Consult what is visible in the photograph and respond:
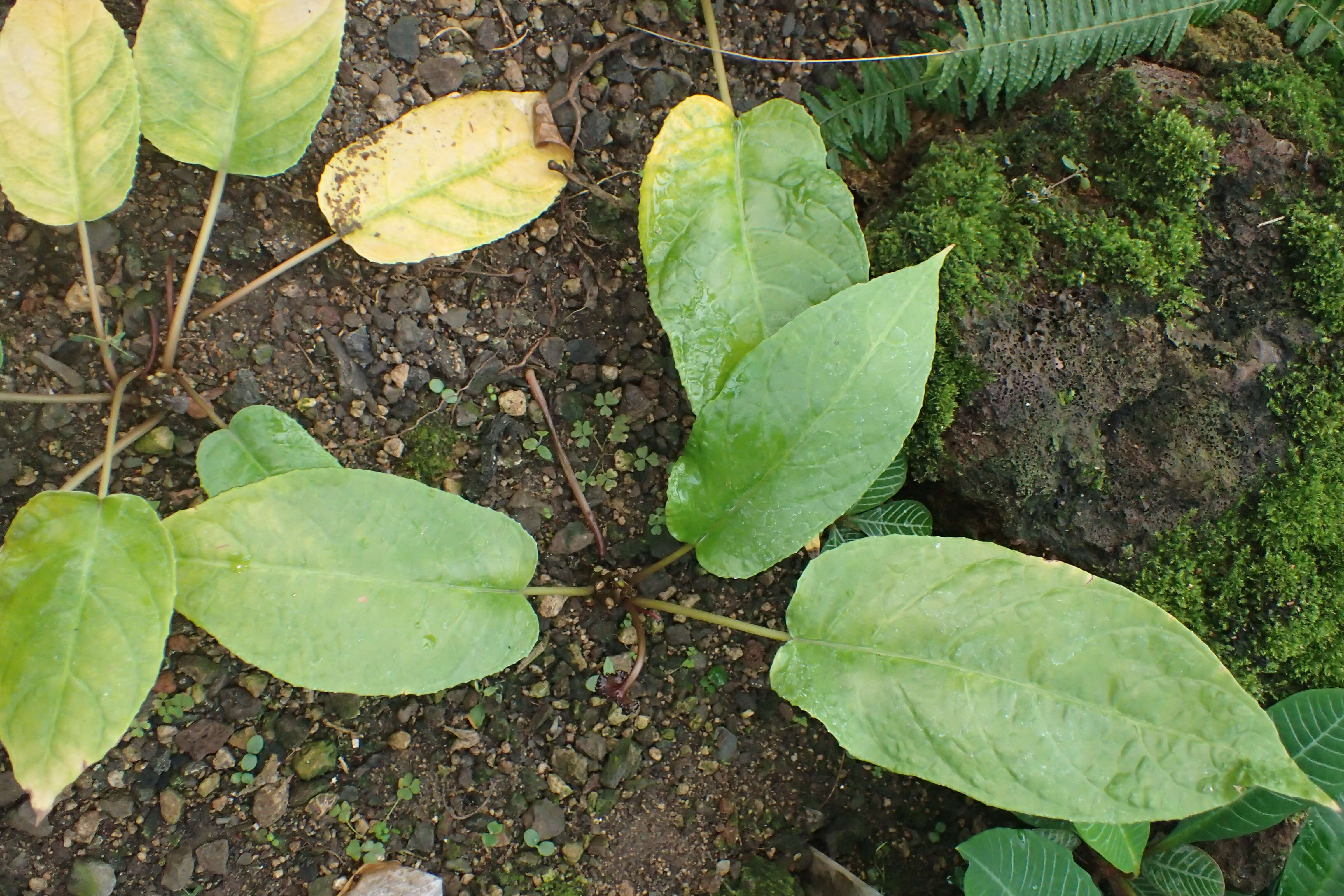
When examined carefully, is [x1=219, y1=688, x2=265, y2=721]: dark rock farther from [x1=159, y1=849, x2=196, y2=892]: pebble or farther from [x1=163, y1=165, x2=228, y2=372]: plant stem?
[x1=163, y1=165, x2=228, y2=372]: plant stem

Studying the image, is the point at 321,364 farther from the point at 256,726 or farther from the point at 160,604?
the point at 256,726

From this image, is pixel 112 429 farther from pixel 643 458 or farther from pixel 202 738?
pixel 643 458

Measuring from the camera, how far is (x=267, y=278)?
159cm

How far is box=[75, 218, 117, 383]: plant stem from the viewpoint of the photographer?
147cm

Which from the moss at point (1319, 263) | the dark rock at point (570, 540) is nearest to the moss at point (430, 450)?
the dark rock at point (570, 540)

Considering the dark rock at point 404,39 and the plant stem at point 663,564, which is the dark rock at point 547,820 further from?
the dark rock at point 404,39

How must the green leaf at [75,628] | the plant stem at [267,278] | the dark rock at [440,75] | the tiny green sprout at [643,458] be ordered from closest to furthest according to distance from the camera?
the green leaf at [75,628]
the plant stem at [267,278]
the dark rock at [440,75]
the tiny green sprout at [643,458]

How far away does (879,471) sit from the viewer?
4.78ft

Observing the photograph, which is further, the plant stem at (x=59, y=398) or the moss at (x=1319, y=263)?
the moss at (x=1319, y=263)

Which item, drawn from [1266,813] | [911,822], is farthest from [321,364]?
[1266,813]

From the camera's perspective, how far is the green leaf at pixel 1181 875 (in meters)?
1.58

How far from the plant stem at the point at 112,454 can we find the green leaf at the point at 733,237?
902 mm

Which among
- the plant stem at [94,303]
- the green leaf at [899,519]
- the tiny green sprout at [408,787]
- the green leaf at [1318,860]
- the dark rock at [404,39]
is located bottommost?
the tiny green sprout at [408,787]

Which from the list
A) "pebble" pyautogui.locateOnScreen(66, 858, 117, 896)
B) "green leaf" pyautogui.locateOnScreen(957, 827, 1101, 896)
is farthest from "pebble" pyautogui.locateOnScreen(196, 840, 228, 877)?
"green leaf" pyautogui.locateOnScreen(957, 827, 1101, 896)
